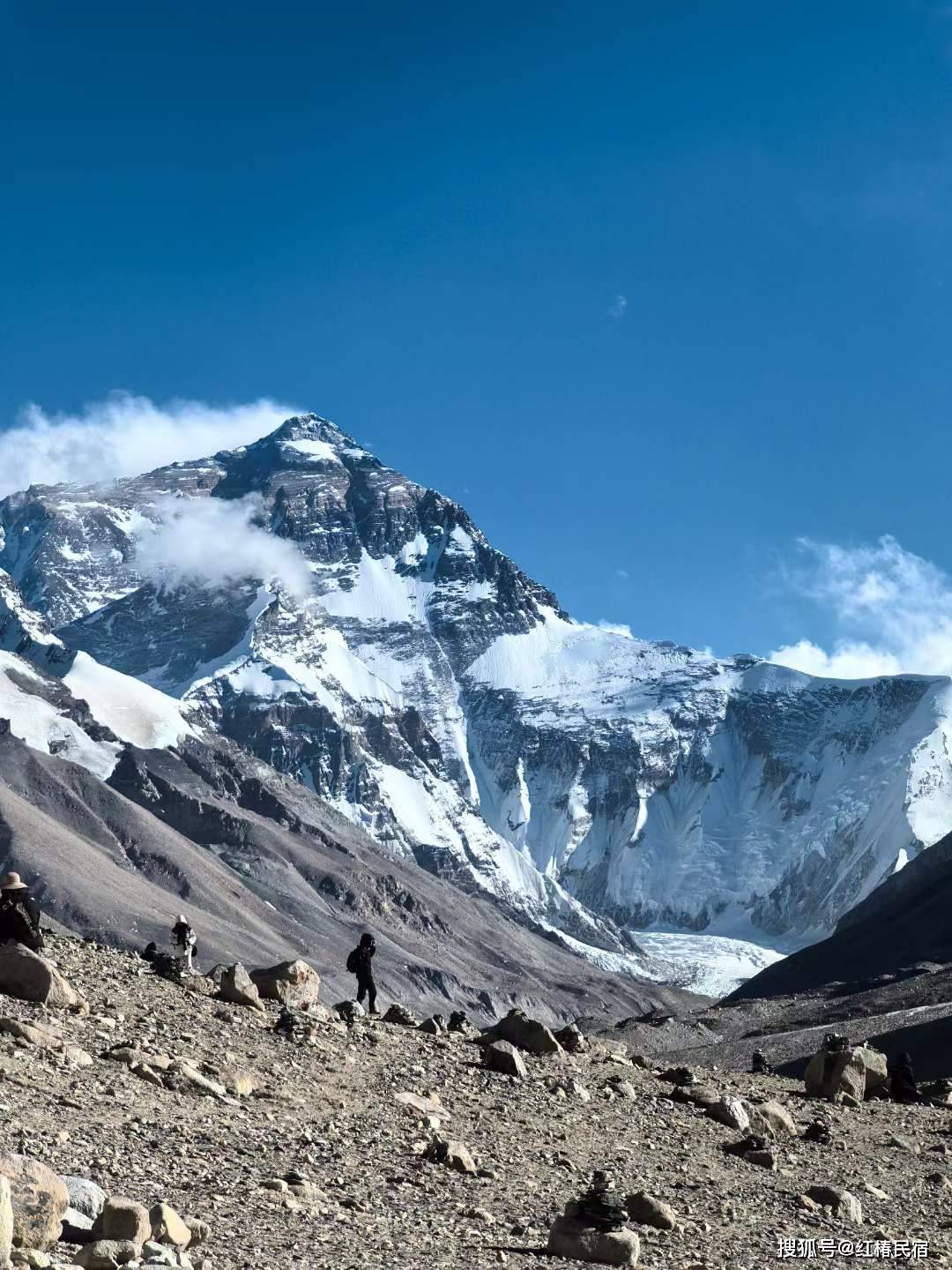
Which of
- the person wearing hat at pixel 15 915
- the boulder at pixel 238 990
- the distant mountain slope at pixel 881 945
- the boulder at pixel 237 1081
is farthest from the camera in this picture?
the distant mountain slope at pixel 881 945

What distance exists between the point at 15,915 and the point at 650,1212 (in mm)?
11228

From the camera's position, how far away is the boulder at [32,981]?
80.3 feet

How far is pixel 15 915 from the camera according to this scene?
85.7 feet

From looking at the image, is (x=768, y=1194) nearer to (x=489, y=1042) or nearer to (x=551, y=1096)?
(x=551, y=1096)

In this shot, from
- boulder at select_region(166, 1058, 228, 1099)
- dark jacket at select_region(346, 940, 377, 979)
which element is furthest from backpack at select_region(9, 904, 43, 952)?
dark jacket at select_region(346, 940, 377, 979)

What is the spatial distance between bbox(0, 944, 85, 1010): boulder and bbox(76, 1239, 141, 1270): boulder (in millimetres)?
10344

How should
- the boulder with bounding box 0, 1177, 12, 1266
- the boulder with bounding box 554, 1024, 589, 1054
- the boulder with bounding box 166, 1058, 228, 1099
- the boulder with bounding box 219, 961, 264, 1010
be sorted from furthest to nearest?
the boulder with bounding box 554, 1024, 589, 1054 → the boulder with bounding box 219, 961, 264, 1010 → the boulder with bounding box 166, 1058, 228, 1099 → the boulder with bounding box 0, 1177, 12, 1266

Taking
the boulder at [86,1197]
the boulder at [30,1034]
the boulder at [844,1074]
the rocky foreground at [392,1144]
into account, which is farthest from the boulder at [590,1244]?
the boulder at [844,1074]

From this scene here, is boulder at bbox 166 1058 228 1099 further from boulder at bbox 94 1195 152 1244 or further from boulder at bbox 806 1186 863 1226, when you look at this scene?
boulder at bbox 806 1186 863 1226

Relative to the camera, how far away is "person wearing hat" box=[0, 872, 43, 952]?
26.1 meters

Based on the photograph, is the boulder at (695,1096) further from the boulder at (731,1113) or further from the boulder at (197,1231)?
the boulder at (197,1231)

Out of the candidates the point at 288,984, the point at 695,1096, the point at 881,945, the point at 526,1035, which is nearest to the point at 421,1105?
the point at 288,984

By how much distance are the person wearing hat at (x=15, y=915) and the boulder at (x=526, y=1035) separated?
1036cm

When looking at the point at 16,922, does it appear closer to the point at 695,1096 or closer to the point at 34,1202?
the point at 34,1202
